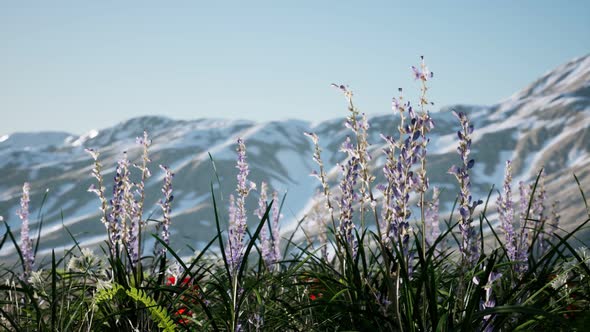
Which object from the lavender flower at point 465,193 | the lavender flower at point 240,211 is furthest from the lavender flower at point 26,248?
the lavender flower at point 465,193

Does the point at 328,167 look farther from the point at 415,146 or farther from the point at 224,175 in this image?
the point at 415,146

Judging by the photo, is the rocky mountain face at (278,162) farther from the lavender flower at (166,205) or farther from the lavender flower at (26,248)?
the lavender flower at (166,205)

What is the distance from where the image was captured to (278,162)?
450 feet

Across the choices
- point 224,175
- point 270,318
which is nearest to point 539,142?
point 224,175

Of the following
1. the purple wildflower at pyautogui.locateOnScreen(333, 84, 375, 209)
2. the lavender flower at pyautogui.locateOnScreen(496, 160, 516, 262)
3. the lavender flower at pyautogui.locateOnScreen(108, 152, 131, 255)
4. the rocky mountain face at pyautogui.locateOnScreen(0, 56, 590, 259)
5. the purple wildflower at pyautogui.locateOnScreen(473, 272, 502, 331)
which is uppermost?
the rocky mountain face at pyautogui.locateOnScreen(0, 56, 590, 259)

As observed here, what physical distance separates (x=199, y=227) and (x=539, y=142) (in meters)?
76.6

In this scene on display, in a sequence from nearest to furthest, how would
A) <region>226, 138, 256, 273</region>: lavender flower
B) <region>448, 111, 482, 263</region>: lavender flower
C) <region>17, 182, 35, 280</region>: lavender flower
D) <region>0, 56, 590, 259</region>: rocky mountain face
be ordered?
<region>448, 111, 482, 263</region>: lavender flower < <region>226, 138, 256, 273</region>: lavender flower < <region>17, 182, 35, 280</region>: lavender flower < <region>0, 56, 590, 259</region>: rocky mountain face

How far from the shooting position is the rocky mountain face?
100 meters

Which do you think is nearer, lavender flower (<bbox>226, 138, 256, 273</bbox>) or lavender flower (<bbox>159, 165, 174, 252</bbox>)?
lavender flower (<bbox>226, 138, 256, 273</bbox>)

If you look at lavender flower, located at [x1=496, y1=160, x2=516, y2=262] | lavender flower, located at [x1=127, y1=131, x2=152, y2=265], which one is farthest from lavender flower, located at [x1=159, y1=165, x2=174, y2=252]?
lavender flower, located at [x1=496, y1=160, x2=516, y2=262]

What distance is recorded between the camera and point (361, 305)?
3.04 m

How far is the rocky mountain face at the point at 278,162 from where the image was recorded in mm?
100125

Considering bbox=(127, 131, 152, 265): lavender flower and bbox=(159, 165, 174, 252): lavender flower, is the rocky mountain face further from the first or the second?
bbox=(127, 131, 152, 265): lavender flower

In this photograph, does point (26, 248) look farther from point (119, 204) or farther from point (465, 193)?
point (465, 193)
